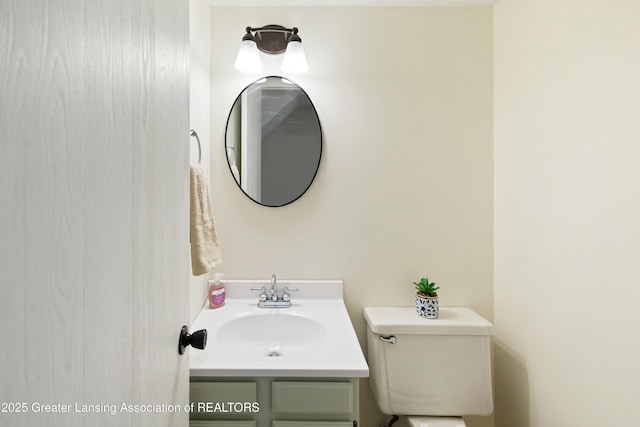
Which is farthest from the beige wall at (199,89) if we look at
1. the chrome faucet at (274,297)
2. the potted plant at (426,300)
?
the potted plant at (426,300)

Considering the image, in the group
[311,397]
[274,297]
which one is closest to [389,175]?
[274,297]

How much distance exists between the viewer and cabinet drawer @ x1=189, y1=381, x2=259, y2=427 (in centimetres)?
96

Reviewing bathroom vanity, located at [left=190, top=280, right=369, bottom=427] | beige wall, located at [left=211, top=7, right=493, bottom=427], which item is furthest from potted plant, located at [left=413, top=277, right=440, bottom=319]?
bathroom vanity, located at [left=190, top=280, right=369, bottom=427]

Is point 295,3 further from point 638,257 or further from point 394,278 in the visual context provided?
point 638,257

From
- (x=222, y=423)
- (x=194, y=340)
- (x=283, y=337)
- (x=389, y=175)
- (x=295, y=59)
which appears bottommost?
(x=222, y=423)

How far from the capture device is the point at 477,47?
1517 millimetres

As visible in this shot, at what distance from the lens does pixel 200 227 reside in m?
1.07

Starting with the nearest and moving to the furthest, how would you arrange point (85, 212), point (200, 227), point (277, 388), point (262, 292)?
point (85, 212), point (277, 388), point (200, 227), point (262, 292)

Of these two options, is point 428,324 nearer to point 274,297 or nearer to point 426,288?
point 426,288

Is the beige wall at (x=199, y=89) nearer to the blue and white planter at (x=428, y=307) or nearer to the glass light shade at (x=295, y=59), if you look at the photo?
the glass light shade at (x=295, y=59)

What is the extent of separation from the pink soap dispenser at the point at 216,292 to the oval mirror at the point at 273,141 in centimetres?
42

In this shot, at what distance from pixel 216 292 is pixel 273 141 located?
772 millimetres

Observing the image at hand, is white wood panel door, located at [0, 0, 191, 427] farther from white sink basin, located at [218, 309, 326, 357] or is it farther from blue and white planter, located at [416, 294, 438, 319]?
blue and white planter, located at [416, 294, 438, 319]

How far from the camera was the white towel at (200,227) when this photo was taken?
1049 millimetres
